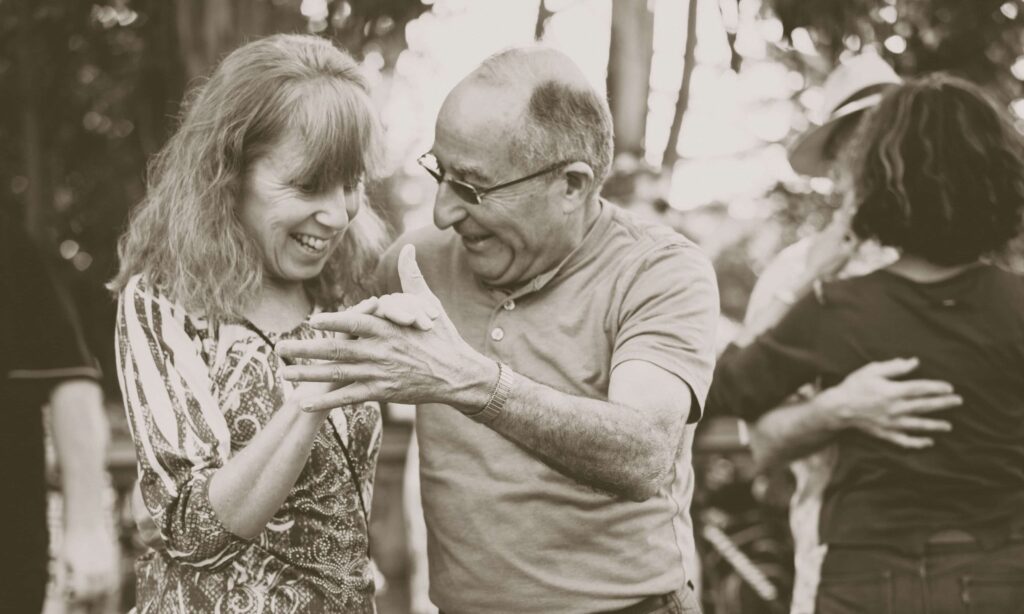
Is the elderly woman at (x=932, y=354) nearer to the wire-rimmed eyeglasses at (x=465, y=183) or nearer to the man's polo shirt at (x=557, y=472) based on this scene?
the man's polo shirt at (x=557, y=472)

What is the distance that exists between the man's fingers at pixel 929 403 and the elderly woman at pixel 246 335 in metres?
1.17

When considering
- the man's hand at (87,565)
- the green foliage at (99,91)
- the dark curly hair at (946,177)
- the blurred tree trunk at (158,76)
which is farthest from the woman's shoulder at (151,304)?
the blurred tree trunk at (158,76)

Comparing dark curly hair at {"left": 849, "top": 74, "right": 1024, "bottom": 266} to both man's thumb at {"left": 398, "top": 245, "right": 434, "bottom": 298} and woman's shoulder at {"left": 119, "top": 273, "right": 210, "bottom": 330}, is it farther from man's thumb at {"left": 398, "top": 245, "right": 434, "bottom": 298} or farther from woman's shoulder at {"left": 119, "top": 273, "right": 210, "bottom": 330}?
woman's shoulder at {"left": 119, "top": 273, "right": 210, "bottom": 330}

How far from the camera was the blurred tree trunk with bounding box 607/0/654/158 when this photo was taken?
5098 millimetres

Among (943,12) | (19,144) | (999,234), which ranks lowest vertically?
(19,144)

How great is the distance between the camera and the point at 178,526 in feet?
6.74

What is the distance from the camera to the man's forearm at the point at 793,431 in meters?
2.83

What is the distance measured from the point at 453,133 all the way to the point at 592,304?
1.49ft

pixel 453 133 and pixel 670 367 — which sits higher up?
pixel 453 133

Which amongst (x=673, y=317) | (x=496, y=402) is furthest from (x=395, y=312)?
(x=673, y=317)

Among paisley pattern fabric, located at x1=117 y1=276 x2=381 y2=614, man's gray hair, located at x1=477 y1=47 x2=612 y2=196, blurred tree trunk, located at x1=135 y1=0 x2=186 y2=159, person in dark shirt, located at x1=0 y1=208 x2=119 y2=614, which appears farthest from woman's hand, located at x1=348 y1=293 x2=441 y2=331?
blurred tree trunk, located at x1=135 y1=0 x2=186 y2=159

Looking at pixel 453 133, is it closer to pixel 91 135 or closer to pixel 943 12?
pixel 943 12

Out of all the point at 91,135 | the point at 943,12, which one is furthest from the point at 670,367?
the point at 91,135

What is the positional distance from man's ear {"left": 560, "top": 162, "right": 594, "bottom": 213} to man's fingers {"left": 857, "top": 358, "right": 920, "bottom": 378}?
0.80 m
